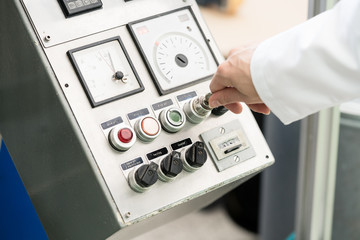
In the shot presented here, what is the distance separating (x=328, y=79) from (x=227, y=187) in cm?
32

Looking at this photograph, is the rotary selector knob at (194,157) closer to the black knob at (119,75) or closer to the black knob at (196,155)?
the black knob at (196,155)

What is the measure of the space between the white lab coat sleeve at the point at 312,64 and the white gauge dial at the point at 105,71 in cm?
23

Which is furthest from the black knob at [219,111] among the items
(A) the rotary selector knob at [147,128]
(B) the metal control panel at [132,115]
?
(A) the rotary selector knob at [147,128]

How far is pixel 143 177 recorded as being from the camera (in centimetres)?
94

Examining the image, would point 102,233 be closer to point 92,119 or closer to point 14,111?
point 92,119

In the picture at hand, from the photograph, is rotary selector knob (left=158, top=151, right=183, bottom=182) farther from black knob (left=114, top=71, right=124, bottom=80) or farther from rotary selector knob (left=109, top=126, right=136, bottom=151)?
black knob (left=114, top=71, right=124, bottom=80)

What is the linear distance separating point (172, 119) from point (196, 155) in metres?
0.08

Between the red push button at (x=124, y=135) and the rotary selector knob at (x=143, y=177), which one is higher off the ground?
the red push button at (x=124, y=135)

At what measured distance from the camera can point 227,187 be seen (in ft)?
3.75

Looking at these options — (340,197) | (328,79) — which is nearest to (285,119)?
(328,79)

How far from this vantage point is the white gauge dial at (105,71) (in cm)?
99

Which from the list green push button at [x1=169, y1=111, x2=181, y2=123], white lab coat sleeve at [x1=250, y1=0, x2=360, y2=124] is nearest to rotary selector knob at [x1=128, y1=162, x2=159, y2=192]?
green push button at [x1=169, y1=111, x2=181, y2=123]

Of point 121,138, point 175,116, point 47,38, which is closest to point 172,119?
point 175,116

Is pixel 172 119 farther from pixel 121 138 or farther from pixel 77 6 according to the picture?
pixel 77 6
